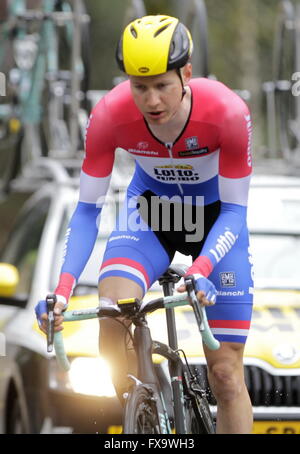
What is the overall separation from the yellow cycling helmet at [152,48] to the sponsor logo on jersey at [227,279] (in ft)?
3.31

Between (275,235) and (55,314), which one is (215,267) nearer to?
(55,314)

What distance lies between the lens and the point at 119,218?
18.5 feet

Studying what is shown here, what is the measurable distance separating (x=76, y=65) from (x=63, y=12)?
2.16m

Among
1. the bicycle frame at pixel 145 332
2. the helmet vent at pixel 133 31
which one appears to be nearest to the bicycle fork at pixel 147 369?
the bicycle frame at pixel 145 332

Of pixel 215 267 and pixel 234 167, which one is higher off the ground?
pixel 234 167

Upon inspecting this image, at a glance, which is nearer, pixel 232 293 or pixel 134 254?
pixel 134 254

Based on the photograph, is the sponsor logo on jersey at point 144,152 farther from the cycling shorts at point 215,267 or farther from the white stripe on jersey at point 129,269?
the white stripe on jersey at point 129,269

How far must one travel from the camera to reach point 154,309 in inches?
193

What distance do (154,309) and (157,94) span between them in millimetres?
872

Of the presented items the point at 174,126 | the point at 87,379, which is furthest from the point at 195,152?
the point at 87,379

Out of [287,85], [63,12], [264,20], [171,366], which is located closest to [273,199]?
[171,366]

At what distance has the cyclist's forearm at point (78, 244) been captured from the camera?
5.13 metres

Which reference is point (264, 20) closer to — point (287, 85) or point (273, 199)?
point (287, 85)

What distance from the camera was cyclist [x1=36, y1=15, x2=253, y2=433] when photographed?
5.08 m
